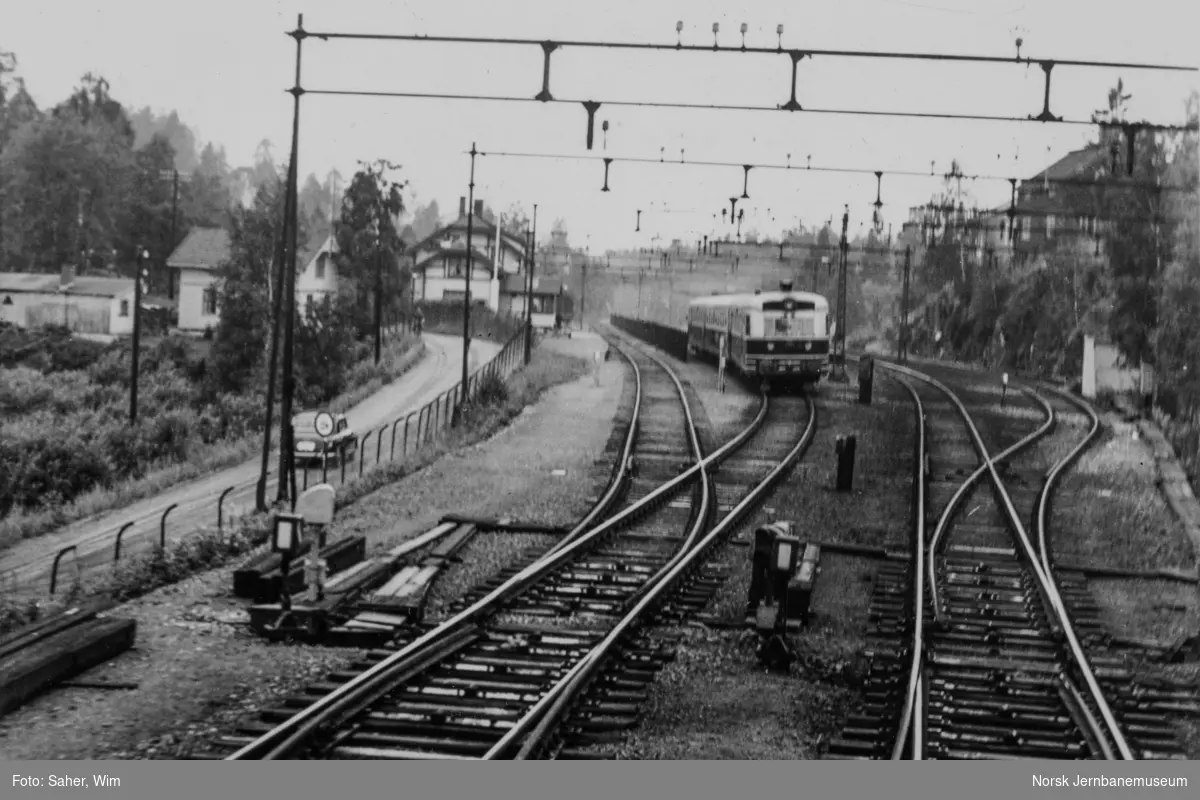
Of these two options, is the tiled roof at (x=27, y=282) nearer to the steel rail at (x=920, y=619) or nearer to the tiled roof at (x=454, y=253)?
the steel rail at (x=920, y=619)

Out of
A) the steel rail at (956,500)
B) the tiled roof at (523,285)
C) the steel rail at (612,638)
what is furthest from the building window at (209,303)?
the tiled roof at (523,285)

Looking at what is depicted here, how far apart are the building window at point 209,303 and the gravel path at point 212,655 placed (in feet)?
60.0

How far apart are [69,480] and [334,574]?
45.0 feet

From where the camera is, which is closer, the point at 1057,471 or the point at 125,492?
the point at 1057,471

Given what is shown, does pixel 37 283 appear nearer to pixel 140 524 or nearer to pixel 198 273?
pixel 140 524

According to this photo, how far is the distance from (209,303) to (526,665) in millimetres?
28684

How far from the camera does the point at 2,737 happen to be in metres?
6.62

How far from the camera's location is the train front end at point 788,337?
27438mm

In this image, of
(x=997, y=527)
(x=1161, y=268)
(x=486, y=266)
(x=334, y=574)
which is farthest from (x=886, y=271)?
(x=334, y=574)

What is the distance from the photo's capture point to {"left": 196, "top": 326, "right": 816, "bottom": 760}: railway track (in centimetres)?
656

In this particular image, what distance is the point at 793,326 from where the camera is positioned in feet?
90.1

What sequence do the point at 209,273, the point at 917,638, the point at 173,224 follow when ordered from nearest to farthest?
the point at 917,638, the point at 173,224, the point at 209,273

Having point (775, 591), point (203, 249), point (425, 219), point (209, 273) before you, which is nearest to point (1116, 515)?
point (775, 591)

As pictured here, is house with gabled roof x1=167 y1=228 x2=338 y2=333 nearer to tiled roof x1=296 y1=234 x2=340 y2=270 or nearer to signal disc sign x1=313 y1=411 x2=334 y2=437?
tiled roof x1=296 y1=234 x2=340 y2=270
